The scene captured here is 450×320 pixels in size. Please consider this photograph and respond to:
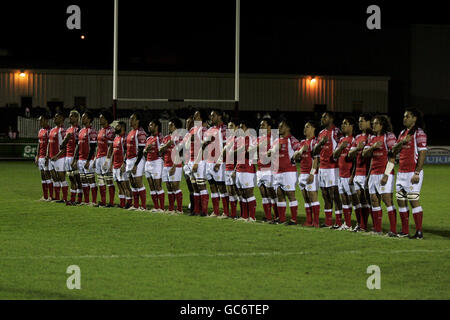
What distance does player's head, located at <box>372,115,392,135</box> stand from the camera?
1306 centimetres

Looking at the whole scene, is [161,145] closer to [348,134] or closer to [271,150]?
[271,150]

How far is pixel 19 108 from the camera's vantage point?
34.5 metres

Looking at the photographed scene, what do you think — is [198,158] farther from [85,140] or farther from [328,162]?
[85,140]

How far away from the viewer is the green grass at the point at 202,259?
892 centimetres

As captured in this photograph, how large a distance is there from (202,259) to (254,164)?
4.40 meters

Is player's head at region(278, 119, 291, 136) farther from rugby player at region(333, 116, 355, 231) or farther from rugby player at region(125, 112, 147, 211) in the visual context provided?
rugby player at region(125, 112, 147, 211)

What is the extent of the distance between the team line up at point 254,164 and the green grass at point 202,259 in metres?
0.57

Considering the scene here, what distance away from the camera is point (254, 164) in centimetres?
1508

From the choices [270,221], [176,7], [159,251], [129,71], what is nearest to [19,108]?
[129,71]

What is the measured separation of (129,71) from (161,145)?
70.6ft

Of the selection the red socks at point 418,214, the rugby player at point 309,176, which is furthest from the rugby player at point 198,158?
the red socks at point 418,214

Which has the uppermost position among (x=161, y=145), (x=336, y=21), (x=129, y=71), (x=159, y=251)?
(x=336, y=21)

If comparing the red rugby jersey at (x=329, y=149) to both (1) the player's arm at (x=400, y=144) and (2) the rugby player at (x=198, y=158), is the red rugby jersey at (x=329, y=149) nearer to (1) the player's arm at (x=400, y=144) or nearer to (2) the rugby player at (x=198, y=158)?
(1) the player's arm at (x=400, y=144)
